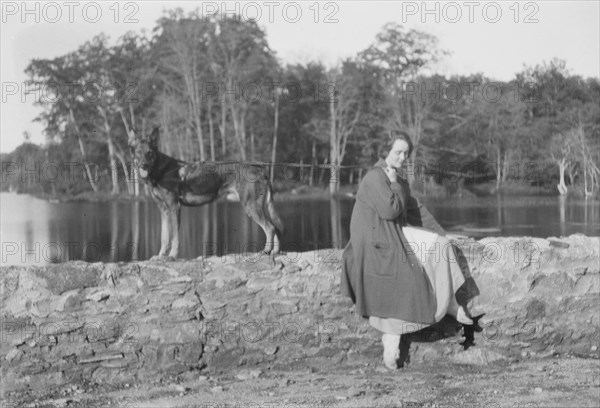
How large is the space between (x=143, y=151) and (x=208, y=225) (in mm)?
12744

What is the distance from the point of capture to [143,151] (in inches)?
239

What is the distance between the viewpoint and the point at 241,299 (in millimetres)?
5918

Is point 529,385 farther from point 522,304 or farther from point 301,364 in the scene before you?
point 301,364

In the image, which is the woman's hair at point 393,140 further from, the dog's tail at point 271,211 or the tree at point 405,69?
the tree at point 405,69

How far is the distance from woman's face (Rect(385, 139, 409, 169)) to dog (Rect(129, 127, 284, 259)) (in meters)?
1.35

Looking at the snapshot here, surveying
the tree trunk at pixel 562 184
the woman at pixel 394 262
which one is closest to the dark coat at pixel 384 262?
the woman at pixel 394 262

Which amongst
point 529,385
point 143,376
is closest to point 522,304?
point 529,385

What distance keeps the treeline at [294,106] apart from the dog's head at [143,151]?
2198 cm

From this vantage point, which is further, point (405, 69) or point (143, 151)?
point (405, 69)

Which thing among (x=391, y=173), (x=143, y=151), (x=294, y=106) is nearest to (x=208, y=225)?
(x=143, y=151)

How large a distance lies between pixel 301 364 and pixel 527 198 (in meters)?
22.8

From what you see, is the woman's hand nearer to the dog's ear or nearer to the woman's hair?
the woman's hair

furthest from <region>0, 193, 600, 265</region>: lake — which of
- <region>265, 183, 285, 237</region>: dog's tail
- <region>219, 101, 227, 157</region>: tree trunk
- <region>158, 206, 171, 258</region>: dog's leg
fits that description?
<region>219, 101, 227, 157</region>: tree trunk

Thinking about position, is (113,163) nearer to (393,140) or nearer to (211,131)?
(211,131)
